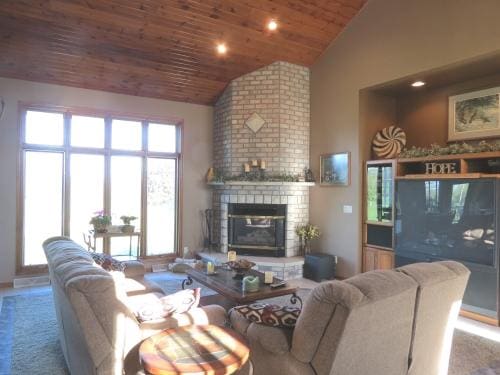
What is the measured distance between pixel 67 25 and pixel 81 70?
34.4 inches

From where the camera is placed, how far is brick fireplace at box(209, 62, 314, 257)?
5.98 m

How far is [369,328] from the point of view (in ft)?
6.28

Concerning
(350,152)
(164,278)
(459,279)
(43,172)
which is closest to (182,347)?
(459,279)

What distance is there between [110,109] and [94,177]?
45.6 inches


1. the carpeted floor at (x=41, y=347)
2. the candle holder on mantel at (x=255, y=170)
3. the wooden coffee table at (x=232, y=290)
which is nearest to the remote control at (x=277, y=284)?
the wooden coffee table at (x=232, y=290)

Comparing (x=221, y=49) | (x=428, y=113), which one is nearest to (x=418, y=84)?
(x=428, y=113)

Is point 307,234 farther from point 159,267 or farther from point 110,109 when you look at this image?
point 110,109

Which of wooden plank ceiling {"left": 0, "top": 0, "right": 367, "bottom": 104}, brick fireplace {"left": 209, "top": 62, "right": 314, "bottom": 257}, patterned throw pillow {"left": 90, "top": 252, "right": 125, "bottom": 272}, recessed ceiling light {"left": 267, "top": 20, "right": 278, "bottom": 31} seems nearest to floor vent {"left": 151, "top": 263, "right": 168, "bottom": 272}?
brick fireplace {"left": 209, "top": 62, "right": 314, "bottom": 257}

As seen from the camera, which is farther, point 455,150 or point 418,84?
point 418,84

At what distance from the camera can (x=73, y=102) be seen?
5.52m

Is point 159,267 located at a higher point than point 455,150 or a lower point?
lower

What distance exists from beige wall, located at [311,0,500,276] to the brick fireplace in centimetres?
25

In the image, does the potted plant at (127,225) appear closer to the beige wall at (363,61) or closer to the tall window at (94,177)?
the tall window at (94,177)

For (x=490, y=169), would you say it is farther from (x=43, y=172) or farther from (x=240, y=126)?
(x=43, y=172)
